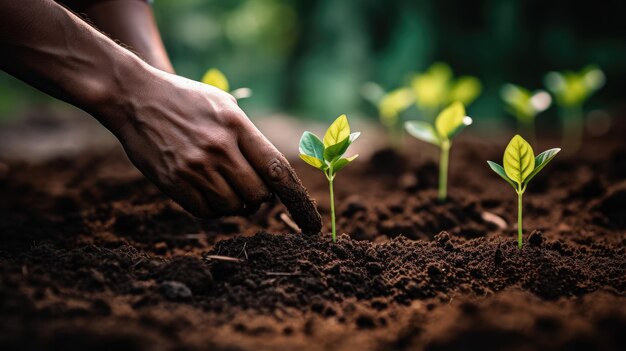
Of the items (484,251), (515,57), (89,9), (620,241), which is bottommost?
(484,251)

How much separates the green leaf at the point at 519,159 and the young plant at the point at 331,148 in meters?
0.53

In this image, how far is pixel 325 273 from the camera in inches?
61.7

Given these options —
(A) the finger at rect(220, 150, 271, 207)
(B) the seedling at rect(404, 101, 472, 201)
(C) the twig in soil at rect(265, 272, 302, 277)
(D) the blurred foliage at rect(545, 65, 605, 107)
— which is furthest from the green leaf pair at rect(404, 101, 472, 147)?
(D) the blurred foliage at rect(545, 65, 605, 107)

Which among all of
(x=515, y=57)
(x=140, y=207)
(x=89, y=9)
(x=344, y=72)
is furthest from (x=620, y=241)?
(x=344, y=72)

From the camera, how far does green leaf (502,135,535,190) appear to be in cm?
172

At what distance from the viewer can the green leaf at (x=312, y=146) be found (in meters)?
1.77

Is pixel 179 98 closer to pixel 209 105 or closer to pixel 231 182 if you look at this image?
pixel 209 105

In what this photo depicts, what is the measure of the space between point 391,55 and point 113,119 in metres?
4.70

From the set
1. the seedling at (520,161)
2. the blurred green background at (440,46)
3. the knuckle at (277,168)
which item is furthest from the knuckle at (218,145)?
the blurred green background at (440,46)

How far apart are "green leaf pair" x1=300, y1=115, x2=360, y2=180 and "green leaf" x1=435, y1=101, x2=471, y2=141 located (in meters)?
0.68

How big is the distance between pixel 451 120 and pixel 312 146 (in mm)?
783

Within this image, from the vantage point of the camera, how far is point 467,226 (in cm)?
225

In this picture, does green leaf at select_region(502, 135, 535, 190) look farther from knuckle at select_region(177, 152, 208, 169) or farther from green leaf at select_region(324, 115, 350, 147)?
knuckle at select_region(177, 152, 208, 169)

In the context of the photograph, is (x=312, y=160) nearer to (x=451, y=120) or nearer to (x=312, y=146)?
(x=312, y=146)
